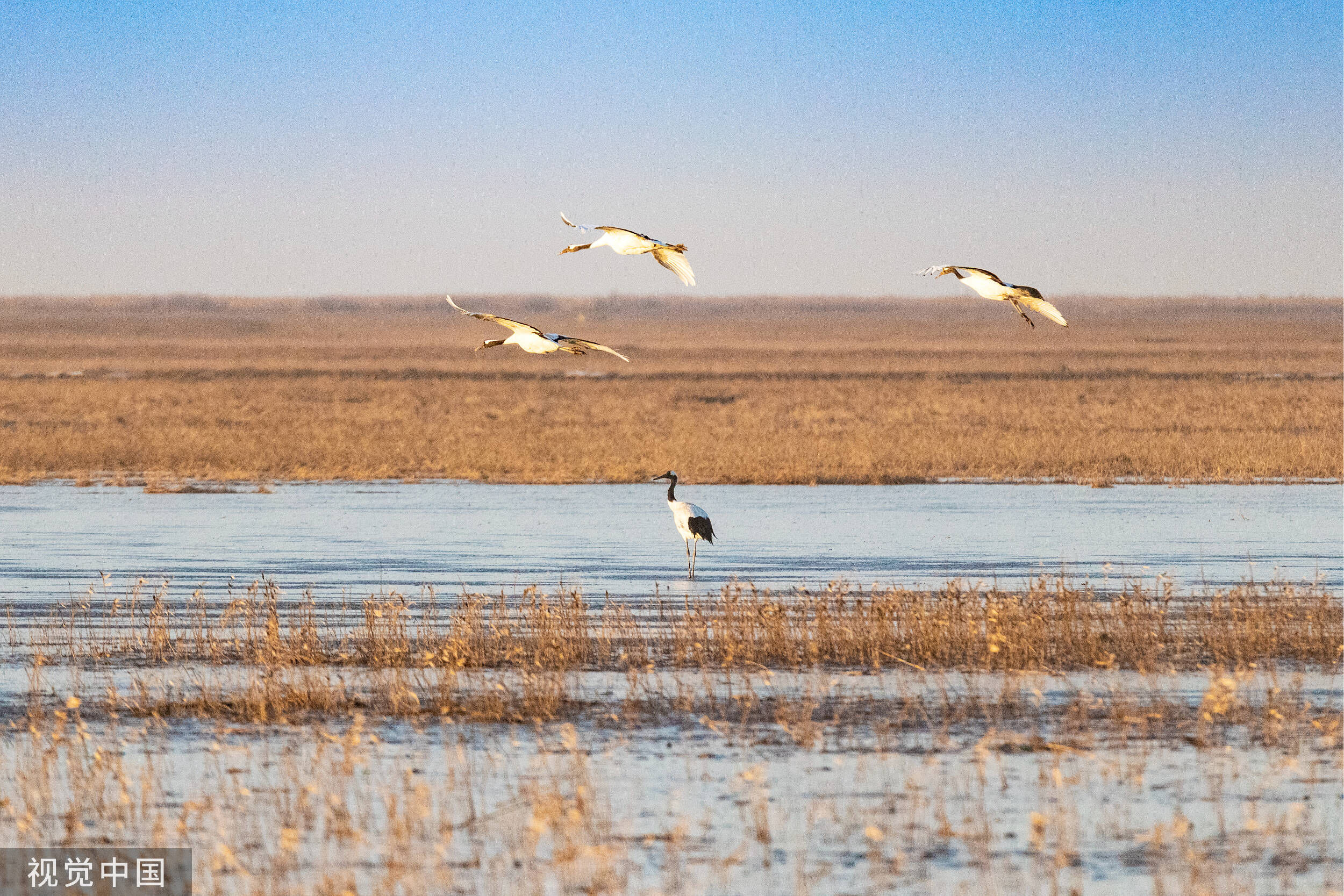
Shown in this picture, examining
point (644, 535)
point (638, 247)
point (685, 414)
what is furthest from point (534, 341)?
point (685, 414)

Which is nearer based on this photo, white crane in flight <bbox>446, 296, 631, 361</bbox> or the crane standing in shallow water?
white crane in flight <bbox>446, 296, 631, 361</bbox>

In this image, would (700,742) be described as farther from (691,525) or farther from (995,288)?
(691,525)

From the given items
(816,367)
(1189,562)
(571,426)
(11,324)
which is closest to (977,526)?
(1189,562)

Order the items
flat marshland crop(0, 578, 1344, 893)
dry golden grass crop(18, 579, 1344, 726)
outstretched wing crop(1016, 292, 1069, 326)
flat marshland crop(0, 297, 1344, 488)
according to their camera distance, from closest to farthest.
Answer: flat marshland crop(0, 578, 1344, 893) → outstretched wing crop(1016, 292, 1069, 326) → dry golden grass crop(18, 579, 1344, 726) → flat marshland crop(0, 297, 1344, 488)

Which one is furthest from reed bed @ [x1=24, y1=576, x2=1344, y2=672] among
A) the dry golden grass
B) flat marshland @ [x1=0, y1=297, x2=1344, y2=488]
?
flat marshland @ [x1=0, y1=297, x2=1344, y2=488]

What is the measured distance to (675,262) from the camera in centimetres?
1115

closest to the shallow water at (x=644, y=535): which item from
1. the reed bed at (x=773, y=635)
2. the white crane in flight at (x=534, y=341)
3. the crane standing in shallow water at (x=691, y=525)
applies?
the crane standing in shallow water at (x=691, y=525)

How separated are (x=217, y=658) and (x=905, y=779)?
20.4 ft

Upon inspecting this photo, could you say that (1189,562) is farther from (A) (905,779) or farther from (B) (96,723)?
(B) (96,723)

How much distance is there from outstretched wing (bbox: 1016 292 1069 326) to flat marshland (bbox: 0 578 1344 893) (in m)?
2.46

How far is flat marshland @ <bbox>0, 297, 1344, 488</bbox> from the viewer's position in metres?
33.0

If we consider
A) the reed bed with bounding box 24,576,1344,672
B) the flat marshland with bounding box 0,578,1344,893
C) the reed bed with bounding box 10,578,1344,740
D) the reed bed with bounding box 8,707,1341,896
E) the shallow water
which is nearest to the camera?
the reed bed with bounding box 8,707,1341,896

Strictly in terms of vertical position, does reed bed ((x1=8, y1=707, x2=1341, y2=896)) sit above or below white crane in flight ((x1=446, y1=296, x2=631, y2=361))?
below

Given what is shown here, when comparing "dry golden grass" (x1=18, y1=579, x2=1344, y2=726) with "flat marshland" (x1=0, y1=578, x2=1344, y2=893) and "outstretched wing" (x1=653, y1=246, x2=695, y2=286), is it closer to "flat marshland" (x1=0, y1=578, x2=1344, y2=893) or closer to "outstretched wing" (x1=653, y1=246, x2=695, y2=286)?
"flat marshland" (x1=0, y1=578, x2=1344, y2=893)
